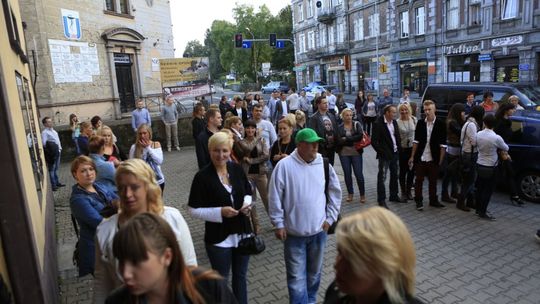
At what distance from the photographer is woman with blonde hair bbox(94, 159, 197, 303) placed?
2463 millimetres

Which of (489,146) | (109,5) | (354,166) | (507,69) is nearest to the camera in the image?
(489,146)

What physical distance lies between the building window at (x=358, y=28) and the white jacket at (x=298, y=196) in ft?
128

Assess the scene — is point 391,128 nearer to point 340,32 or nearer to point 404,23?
point 404,23

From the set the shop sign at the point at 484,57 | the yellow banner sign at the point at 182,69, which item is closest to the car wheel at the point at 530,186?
the yellow banner sign at the point at 182,69

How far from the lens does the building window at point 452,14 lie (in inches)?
1112

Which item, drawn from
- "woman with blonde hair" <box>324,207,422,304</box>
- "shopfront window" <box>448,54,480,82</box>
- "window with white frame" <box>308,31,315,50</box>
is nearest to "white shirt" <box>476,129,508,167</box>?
"woman with blonde hair" <box>324,207,422,304</box>

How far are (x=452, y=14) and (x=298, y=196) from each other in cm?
2953

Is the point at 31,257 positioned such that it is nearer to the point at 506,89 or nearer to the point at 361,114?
the point at 506,89

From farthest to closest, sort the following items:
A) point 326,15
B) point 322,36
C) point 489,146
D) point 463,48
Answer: point 322,36, point 326,15, point 463,48, point 489,146

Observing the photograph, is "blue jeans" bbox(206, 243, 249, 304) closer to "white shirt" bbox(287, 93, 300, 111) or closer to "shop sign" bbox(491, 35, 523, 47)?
"white shirt" bbox(287, 93, 300, 111)

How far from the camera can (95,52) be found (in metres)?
20.8

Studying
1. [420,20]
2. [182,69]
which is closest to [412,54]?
[420,20]

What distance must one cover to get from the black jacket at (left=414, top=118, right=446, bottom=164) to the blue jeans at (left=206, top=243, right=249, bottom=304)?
4583mm

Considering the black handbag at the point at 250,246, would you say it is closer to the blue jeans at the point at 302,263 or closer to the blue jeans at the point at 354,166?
the blue jeans at the point at 302,263
